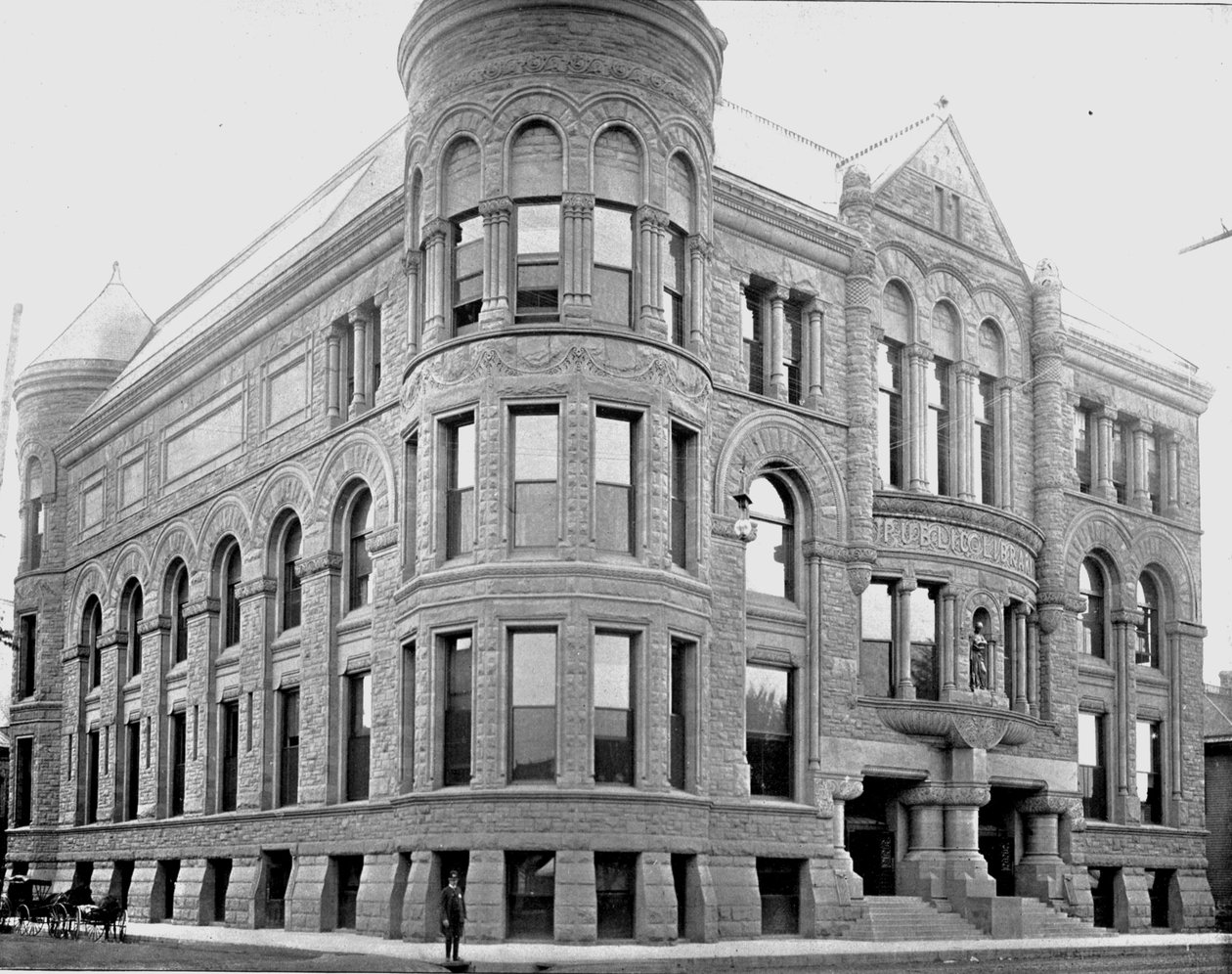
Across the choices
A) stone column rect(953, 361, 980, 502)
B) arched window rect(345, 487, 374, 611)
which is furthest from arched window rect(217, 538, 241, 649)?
stone column rect(953, 361, 980, 502)

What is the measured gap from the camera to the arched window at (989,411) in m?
39.9

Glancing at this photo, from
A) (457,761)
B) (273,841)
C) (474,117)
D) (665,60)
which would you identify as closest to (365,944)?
(457,761)

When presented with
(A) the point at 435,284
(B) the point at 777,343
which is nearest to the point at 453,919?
(A) the point at 435,284

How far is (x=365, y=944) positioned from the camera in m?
29.6

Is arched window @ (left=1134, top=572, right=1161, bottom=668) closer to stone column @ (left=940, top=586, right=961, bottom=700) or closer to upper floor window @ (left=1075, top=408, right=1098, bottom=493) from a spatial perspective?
upper floor window @ (left=1075, top=408, right=1098, bottom=493)

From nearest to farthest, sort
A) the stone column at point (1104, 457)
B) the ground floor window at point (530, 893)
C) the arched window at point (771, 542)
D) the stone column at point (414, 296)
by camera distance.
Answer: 1. the ground floor window at point (530, 893)
2. the stone column at point (414, 296)
3. the arched window at point (771, 542)
4. the stone column at point (1104, 457)

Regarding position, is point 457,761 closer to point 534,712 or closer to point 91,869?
point 534,712

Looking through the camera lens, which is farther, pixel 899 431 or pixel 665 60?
pixel 899 431

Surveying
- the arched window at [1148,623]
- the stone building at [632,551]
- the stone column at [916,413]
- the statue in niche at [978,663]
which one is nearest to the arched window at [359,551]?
the stone building at [632,551]

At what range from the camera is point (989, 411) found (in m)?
40.4

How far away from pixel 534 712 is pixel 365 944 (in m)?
4.88

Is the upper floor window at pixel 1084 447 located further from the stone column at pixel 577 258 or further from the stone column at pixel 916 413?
the stone column at pixel 577 258

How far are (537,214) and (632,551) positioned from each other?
627 centimetres

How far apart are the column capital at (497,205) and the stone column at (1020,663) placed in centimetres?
1533
